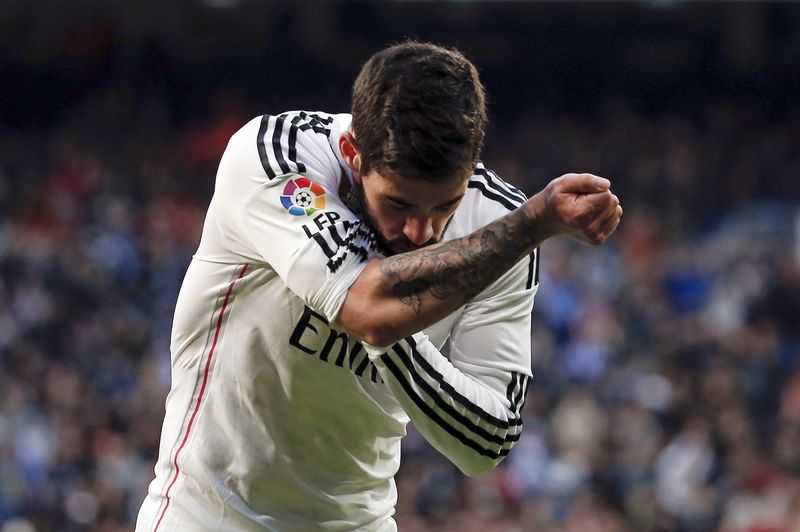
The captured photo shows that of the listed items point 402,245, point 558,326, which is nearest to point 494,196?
point 402,245

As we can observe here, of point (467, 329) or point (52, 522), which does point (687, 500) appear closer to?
point (52, 522)

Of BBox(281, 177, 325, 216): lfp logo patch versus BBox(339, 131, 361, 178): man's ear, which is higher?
BBox(339, 131, 361, 178): man's ear

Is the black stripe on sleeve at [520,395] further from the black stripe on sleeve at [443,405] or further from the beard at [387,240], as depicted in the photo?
the beard at [387,240]

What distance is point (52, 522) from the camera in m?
9.55

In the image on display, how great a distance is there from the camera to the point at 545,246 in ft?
37.6

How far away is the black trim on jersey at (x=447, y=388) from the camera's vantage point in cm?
277

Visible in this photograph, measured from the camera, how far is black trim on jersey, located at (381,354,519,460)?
2.75 metres

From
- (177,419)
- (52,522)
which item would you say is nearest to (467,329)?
(177,419)

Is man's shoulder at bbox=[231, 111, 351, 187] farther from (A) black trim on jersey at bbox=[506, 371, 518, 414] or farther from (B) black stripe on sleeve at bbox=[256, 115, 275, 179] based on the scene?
(A) black trim on jersey at bbox=[506, 371, 518, 414]

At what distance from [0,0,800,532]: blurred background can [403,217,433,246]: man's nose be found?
616cm

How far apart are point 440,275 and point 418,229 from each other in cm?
21

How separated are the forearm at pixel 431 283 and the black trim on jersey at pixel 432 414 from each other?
230 mm

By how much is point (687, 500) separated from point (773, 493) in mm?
656

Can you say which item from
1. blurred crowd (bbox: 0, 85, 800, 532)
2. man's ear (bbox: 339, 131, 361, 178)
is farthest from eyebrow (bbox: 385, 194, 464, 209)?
blurred crowd (bbox: 0, 85, 800, 532)
